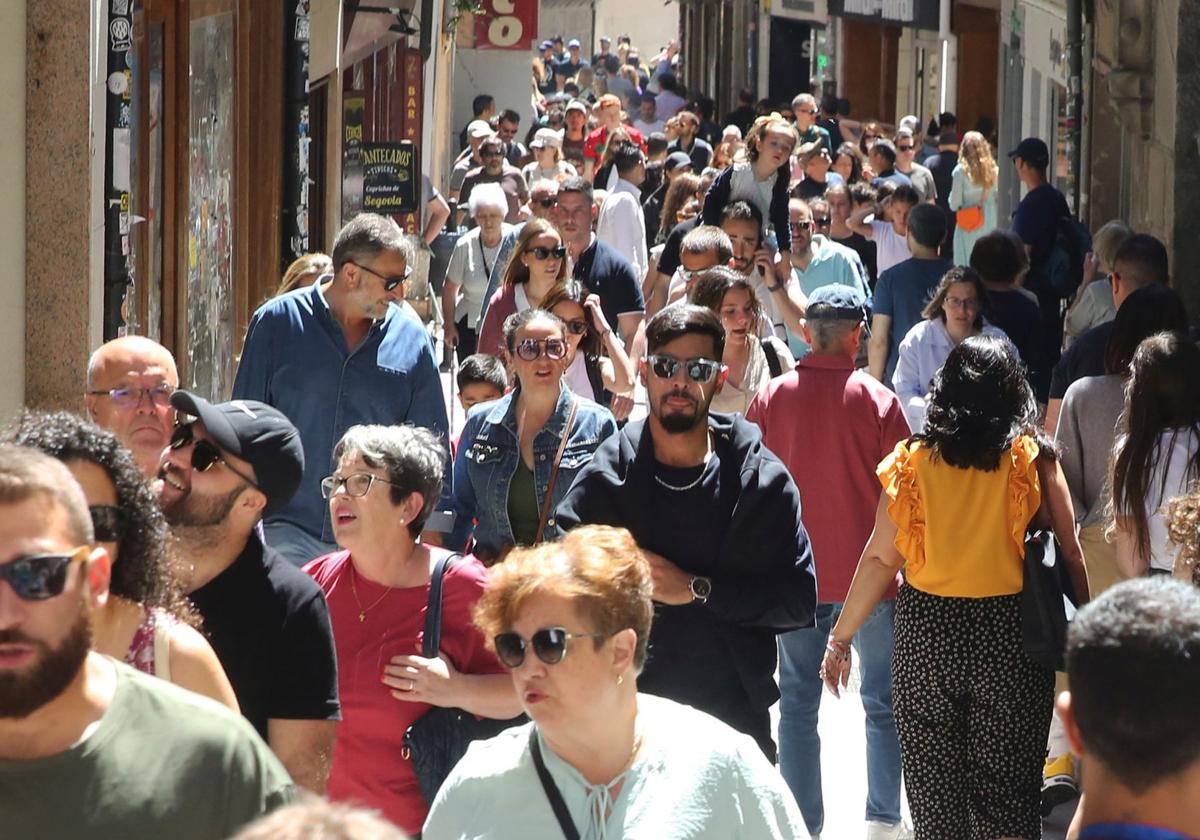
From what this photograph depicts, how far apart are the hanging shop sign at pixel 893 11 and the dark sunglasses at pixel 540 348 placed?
19340 millimetres

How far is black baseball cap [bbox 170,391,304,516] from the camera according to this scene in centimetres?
450

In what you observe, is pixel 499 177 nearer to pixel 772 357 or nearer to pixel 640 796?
pixel 772 357

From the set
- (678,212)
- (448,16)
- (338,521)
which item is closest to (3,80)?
(338,521)

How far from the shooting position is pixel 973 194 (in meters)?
16.2

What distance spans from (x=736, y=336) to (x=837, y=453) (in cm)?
109

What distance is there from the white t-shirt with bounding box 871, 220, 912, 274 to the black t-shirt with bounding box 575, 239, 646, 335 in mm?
4777

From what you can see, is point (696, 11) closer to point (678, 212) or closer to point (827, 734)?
point (678, 212)

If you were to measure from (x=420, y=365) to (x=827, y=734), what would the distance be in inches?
93.5

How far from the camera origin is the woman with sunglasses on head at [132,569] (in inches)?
140

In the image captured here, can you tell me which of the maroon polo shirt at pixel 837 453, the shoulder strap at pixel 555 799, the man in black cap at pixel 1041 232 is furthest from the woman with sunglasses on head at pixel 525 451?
the man in black cap at pixel 1041 232

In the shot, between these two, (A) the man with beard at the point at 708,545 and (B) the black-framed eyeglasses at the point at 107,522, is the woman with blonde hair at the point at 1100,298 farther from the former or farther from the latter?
(B) the black-framed eyeglasses at the point at 107,522

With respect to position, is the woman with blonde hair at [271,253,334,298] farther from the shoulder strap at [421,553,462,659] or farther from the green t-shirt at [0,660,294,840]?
the green t-shirt at [0,660,294,840]

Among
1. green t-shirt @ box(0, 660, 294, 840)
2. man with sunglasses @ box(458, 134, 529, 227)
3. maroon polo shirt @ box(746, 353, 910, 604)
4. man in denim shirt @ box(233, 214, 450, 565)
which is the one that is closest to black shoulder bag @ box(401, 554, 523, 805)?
green t-shirt @ box(0, 660, 294, 840)

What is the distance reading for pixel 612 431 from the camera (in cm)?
670
